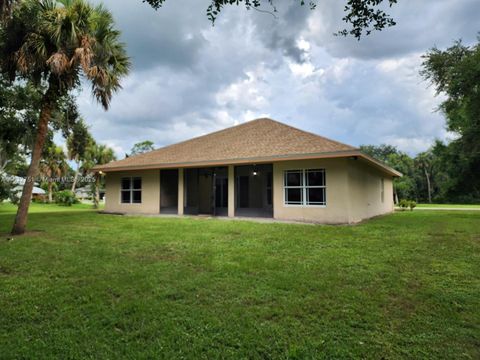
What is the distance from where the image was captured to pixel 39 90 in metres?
11.7

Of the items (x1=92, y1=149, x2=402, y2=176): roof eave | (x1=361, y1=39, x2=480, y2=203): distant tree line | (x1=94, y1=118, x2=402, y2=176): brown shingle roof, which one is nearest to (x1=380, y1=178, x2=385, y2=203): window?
(x1=92, y1=149, x2=402, y2=176): roof eave

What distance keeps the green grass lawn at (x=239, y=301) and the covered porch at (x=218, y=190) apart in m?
8.85

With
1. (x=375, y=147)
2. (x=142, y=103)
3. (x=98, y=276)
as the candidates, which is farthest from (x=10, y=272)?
(x=375, y=147)

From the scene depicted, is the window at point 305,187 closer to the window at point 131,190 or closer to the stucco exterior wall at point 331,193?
the stucco exterior wall at point 331,193

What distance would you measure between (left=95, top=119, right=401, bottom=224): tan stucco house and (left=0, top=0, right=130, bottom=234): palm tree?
240 inches

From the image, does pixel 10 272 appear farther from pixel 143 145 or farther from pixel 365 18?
pixel 143 145

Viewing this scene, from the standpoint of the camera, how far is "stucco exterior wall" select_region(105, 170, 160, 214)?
16094 millimetres

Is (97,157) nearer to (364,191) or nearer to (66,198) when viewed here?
(66,198)

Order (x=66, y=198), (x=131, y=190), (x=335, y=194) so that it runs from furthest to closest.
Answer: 1. (x=66, y=198)
2. (x=131, y=190)
3. (x=335, y=194)

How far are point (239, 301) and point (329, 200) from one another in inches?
345

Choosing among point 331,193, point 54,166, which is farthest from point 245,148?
point 54,166

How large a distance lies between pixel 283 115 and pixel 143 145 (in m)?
32.8

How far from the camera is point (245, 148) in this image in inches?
574

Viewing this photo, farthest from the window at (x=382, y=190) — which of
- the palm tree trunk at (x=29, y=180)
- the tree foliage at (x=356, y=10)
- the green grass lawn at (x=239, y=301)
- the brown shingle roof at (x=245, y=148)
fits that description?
the palm tree trunk at (x=29, y=180)
